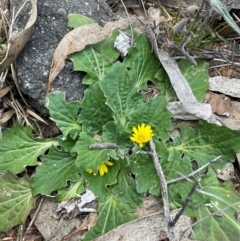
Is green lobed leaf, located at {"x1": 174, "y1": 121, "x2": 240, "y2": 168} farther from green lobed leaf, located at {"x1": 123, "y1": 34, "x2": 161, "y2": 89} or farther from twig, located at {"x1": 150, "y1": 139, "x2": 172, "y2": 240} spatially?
green lobed leaf, located at {"x1": 123, "y1": 34, "x2": 161, "y2": 89}

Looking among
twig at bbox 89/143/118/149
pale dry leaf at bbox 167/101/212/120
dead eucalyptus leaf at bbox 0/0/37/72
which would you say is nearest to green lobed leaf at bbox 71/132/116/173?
twig at bbox 89/143/118/149

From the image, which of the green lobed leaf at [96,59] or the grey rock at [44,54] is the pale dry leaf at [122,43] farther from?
the grey rock at [44,54]

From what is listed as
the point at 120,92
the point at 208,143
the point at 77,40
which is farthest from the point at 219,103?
the point at 77,40

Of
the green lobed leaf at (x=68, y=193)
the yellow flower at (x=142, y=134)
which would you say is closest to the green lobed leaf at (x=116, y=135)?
the yellow flower at (x=142, y=134)

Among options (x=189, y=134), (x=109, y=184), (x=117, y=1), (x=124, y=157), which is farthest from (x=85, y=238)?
(x=117, y=1)

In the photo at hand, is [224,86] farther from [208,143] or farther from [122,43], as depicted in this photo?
[122,43]

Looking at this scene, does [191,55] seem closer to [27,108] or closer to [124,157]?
[124,157]
